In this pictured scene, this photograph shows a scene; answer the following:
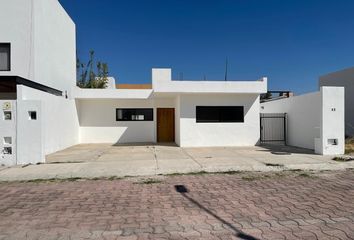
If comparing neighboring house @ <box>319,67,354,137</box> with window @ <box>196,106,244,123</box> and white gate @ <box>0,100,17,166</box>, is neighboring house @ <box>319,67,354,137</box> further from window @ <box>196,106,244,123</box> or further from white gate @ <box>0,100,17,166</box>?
white gate @ <box>0,100,17,166</box>

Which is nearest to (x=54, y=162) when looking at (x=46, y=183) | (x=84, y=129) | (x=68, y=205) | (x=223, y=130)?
(x=46, y=183)

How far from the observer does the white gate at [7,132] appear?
8.73 metres

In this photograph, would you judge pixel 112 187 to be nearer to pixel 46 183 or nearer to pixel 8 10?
pixel 46 183

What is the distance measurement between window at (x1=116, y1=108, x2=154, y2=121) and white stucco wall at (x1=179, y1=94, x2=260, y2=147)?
3.62m

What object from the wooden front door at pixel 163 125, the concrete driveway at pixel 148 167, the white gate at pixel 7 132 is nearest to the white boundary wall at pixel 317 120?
the concrete driveway at pixel 148 167

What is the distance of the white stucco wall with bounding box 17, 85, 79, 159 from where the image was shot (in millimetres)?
9867

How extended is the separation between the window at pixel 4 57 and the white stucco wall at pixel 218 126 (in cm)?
868

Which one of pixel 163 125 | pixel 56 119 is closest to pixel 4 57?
pixel 56 119

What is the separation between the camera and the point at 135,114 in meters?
17.3

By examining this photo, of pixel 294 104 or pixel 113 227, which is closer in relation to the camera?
pixel 113 227

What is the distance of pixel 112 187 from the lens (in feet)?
20.0

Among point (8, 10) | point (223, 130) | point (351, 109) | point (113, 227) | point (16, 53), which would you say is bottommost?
point (113, 227)

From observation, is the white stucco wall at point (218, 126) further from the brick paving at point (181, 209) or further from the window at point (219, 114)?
the brick paving at point (181, 209)

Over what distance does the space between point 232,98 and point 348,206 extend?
10596mm
